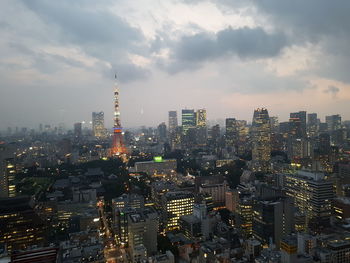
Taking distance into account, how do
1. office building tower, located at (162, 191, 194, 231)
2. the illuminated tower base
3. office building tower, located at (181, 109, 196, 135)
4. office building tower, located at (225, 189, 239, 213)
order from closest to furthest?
office building tower, located at (162, 191, 194, 231)
office building tower, located at (225, 189, 239, 213)
the illuminated tower base
office building tower, located at (181, 109, 196, 135)

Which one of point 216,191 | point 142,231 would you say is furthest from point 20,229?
point 216,191

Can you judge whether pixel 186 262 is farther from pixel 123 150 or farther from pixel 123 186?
pixel 123 150

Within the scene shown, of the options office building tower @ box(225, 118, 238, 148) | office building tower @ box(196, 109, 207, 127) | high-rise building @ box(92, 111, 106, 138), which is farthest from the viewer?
high-rise building @ box(92, 111, 106, 138)

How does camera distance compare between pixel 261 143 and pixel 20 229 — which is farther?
pixel 261 143

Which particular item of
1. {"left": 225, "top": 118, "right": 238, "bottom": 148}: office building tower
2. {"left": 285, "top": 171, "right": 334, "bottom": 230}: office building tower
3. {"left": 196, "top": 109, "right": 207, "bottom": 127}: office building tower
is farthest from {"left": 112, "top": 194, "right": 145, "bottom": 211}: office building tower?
{"left": 196, "top": 109, "right": 207, "bottom": 127}: office building tower

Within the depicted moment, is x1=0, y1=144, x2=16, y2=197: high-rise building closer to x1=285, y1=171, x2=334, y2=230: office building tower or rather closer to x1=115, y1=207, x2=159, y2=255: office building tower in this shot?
x1=115, y1=207, x2=159, y2=255: office building tower

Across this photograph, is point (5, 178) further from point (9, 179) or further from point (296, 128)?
point (296, 128)

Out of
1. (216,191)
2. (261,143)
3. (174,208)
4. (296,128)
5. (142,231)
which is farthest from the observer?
(296,128)
